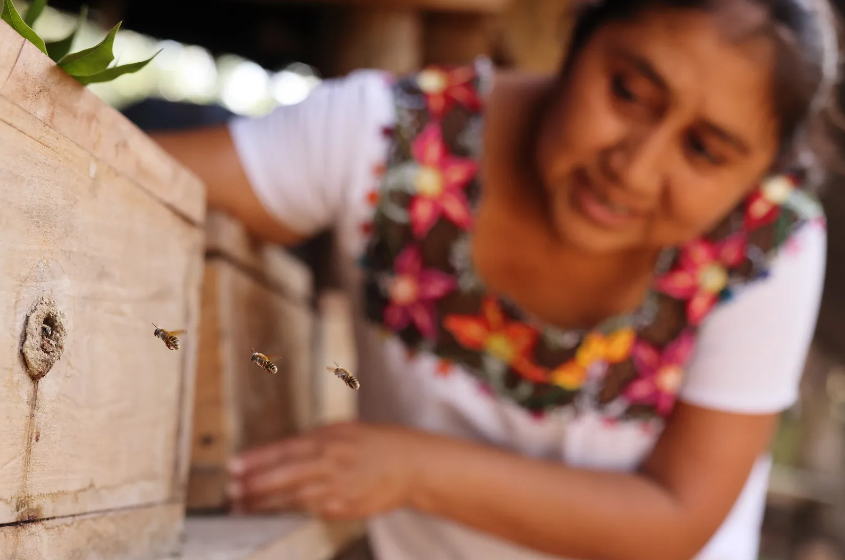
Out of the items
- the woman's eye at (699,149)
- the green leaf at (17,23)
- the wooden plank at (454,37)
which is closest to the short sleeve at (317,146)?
the woman's eye at (699,149)

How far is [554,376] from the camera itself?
1.44 m

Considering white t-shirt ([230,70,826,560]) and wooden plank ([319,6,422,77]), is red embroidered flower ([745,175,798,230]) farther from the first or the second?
wooden plank ([319,6,422,77])

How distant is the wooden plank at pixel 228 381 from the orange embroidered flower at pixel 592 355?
1.77ft

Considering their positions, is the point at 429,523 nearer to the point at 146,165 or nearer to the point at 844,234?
the point at 146,165

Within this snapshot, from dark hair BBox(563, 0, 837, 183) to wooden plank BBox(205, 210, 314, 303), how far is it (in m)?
0.65

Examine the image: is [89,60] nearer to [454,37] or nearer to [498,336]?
[498,336]

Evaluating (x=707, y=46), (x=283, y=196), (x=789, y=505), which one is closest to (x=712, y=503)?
(x=707, y=46)

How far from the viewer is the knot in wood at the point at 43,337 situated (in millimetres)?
536

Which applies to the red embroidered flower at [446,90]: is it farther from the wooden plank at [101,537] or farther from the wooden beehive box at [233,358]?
the wooden plank at [101,537]

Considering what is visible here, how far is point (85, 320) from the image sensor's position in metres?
0.62

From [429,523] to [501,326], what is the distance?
44cm

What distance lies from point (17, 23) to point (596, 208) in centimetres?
91

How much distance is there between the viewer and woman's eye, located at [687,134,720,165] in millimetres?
1193

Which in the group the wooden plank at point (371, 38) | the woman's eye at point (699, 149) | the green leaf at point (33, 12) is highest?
the wooden plank at point (371, 38)
